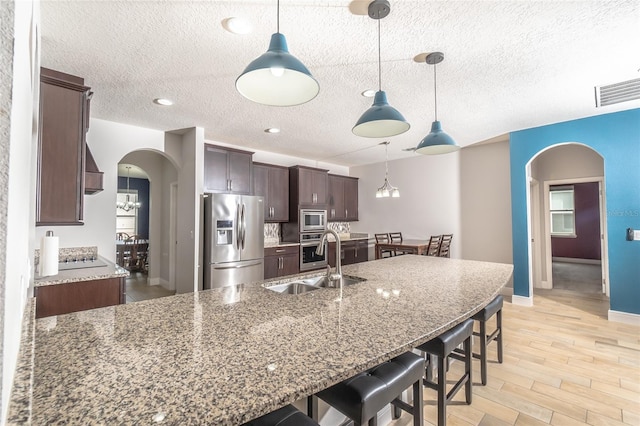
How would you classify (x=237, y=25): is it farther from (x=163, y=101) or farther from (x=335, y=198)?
(x=335, y=198)

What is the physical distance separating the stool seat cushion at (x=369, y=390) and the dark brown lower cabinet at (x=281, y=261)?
3631mm

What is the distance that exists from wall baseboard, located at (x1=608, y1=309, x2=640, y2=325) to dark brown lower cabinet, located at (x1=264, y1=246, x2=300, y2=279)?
4.25 m

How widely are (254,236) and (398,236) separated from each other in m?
2.97

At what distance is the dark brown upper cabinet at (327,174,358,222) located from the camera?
630cm

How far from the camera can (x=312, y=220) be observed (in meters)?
5.55

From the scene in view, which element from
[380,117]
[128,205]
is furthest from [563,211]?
[128,205]

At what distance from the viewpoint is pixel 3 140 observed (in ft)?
1.28

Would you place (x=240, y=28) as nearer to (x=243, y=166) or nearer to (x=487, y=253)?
(x=243, y=166)

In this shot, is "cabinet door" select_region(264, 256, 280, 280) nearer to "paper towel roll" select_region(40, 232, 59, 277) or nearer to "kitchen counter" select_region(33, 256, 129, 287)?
"kitchen counter" select_region(33, 256, 129, 287)

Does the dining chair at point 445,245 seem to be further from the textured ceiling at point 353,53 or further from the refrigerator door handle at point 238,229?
the refrigerator door handle at point 238,229

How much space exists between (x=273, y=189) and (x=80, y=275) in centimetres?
322

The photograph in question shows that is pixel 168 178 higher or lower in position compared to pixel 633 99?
lower

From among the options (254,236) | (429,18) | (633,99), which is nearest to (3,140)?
(429,18)

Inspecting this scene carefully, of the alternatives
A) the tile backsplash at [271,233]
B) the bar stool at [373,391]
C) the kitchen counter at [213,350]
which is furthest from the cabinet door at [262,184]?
the bar stool at [373,391]
